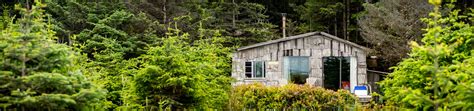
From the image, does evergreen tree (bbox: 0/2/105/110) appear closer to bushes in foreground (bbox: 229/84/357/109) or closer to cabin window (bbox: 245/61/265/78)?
bushes in foreground (bbox: 229/84/357/109)

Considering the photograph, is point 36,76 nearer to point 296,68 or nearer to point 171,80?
point 171,80

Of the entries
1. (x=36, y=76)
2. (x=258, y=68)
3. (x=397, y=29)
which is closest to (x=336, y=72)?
(x=397, y=29)

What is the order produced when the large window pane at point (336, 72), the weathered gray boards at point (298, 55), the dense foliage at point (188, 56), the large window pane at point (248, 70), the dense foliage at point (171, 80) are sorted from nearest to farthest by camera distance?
1. the dense foliage at point (188, 56)
2. the dense foliage at point (171, 80)
3. the weathered gray boards at point (298, 55)
4. the large window pane at point (336, 72)
5. the large window pane at point (248, 70)

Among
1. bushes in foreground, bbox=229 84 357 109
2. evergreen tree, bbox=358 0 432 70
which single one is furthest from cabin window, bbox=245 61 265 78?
bushes in foreground, bbox=229 84 357 109

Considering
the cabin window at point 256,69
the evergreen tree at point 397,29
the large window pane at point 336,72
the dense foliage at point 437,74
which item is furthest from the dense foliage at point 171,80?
the evergreen tree at point 397,29

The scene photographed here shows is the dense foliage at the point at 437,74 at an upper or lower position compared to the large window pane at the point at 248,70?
upper

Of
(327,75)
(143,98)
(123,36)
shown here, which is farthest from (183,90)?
(123,36)

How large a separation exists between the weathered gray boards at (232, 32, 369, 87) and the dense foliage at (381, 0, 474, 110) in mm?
9092

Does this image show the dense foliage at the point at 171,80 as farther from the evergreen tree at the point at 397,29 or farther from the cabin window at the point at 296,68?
the evergreen tree at the point at 397,29

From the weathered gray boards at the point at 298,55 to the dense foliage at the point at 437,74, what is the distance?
9.09m

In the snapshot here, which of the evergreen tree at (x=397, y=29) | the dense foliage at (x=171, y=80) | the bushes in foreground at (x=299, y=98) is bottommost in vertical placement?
the bushes in foreground at (x=299, y=98)

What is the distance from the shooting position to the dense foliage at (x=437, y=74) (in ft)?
15.6

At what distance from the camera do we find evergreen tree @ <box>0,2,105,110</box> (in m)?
4.77

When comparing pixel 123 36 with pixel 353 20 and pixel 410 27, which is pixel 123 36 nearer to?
pixel 410 27
